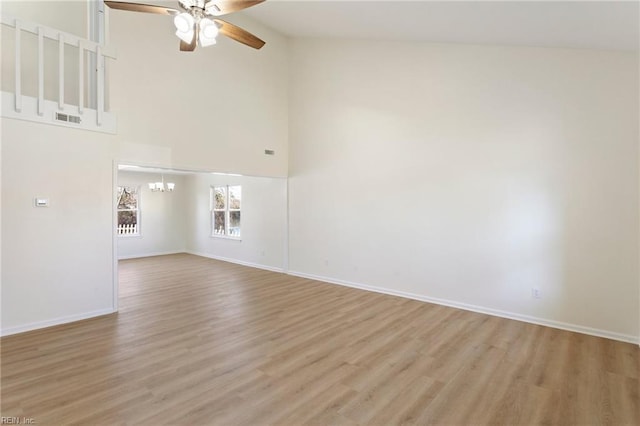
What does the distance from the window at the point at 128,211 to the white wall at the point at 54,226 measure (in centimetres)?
514

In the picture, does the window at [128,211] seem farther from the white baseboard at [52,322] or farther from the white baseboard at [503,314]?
the white baseboard at [503,314]

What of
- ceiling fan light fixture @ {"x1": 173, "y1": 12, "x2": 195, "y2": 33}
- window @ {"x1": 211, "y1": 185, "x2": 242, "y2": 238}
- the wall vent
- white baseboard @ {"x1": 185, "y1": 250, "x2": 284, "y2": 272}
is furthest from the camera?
window @ {"x1": 211, "y1": 185, "x2": 242, "y2": 238}

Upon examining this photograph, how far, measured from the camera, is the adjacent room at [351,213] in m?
2.64

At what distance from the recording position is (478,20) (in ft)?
11.9

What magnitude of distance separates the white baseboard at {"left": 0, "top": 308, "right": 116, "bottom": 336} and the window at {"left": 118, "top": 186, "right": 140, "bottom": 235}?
17.2 ft

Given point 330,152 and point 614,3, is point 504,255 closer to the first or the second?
point 614,3

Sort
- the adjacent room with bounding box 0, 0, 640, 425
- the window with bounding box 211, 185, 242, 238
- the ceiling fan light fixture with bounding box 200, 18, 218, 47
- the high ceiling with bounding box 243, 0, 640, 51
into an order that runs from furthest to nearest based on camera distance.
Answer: the window with bounding box 211, 185, 242, 238 → the high ceiling with bounding box 243, 0, 640, 51 → the ceiling fan light fixture with bounding box 200, 18, 218, 47 → the adjacent room with bounding box 0, 0, 640, 425

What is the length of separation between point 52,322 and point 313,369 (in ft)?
10.8

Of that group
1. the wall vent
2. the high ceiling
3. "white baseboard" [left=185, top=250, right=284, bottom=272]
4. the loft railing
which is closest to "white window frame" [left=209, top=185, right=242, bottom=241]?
"white baseboard" [left=185, top=250, right=284, bottom=272]

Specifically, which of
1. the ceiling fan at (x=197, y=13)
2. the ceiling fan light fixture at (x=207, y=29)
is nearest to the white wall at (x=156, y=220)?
the ceiling fan at (x=197, y=13)

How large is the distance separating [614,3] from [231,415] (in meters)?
4.34

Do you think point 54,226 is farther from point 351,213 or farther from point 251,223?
point 351,213

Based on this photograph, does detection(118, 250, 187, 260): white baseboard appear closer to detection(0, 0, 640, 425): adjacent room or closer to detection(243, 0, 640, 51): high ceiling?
detection(0, 0, 640, 425): adjacent room

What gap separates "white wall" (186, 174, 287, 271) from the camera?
6988mm
